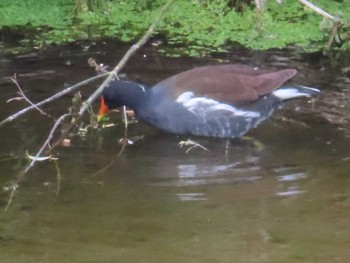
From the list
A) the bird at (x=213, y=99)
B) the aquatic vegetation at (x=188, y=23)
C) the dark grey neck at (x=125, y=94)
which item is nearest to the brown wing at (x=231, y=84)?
the bird at (x=213, y=99)

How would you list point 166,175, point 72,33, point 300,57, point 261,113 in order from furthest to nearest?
point 72,33 → point 300,57 → point 261,113 → point 166,175

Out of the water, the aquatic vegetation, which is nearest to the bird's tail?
the water

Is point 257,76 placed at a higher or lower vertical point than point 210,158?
higher

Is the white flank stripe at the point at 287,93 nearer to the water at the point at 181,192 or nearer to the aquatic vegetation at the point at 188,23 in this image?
the water at the point at 181,192

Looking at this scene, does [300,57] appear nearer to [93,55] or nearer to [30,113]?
[93,55]

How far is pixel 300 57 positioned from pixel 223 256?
369 cm

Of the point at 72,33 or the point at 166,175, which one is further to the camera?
the point at 72,33

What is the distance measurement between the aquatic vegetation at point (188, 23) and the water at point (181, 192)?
87 cm

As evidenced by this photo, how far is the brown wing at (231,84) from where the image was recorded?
5.89 metres

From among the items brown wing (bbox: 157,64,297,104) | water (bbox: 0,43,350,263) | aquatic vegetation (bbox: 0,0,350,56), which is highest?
brown wing (bbox: 157,64,297,104)

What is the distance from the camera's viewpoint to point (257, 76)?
235 inches

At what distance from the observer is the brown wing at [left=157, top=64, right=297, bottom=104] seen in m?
5.89

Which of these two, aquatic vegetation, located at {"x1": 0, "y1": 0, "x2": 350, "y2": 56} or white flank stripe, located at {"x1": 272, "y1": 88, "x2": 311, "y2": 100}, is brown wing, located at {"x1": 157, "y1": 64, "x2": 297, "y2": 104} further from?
aquatic vegetation, located at {"x1": 0, "y1": 0, "x2": 350, "y2": 56}

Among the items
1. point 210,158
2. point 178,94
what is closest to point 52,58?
point 178,94
